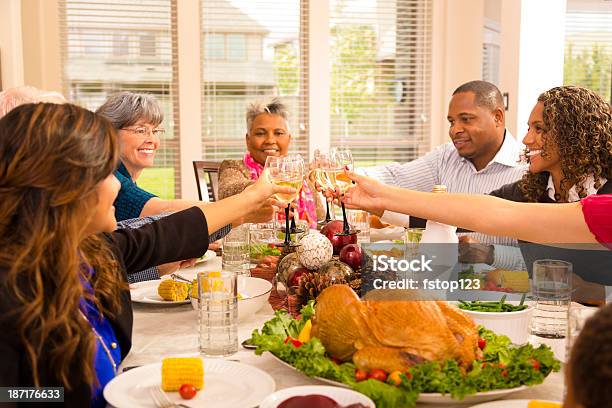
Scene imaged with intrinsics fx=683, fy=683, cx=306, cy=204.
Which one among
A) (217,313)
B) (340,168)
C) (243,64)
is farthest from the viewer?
(243,64)

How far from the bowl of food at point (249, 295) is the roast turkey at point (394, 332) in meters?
0.42

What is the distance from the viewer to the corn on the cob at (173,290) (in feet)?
6.14

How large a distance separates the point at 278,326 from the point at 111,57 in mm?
4152

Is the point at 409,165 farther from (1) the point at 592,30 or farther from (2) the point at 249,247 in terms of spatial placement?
(1) the point at 592,30

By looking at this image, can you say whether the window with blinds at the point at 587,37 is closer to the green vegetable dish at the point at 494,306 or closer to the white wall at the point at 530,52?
the white wall at the point at 530,52

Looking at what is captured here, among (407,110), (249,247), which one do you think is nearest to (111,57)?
(407,110)

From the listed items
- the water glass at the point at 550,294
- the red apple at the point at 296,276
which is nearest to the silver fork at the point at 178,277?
the red apple at the point at 296,276

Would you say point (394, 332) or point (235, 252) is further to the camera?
point (235, 252)

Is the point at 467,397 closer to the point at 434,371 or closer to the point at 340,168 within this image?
the point at 434,371

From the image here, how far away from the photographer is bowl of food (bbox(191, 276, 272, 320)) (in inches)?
66.8

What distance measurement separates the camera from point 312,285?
1721 millimetres

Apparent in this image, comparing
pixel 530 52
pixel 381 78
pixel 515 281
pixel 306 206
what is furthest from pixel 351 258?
pixel 381 78

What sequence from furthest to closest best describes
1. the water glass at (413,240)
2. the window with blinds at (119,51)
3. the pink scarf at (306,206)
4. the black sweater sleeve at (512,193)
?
1. the window with blinds at (119,51)
2. the pink scarf at (306,206)
3. the black sweater sleeve at (512,193)
4. the water glass at (413,240)

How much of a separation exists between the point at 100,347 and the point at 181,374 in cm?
21
